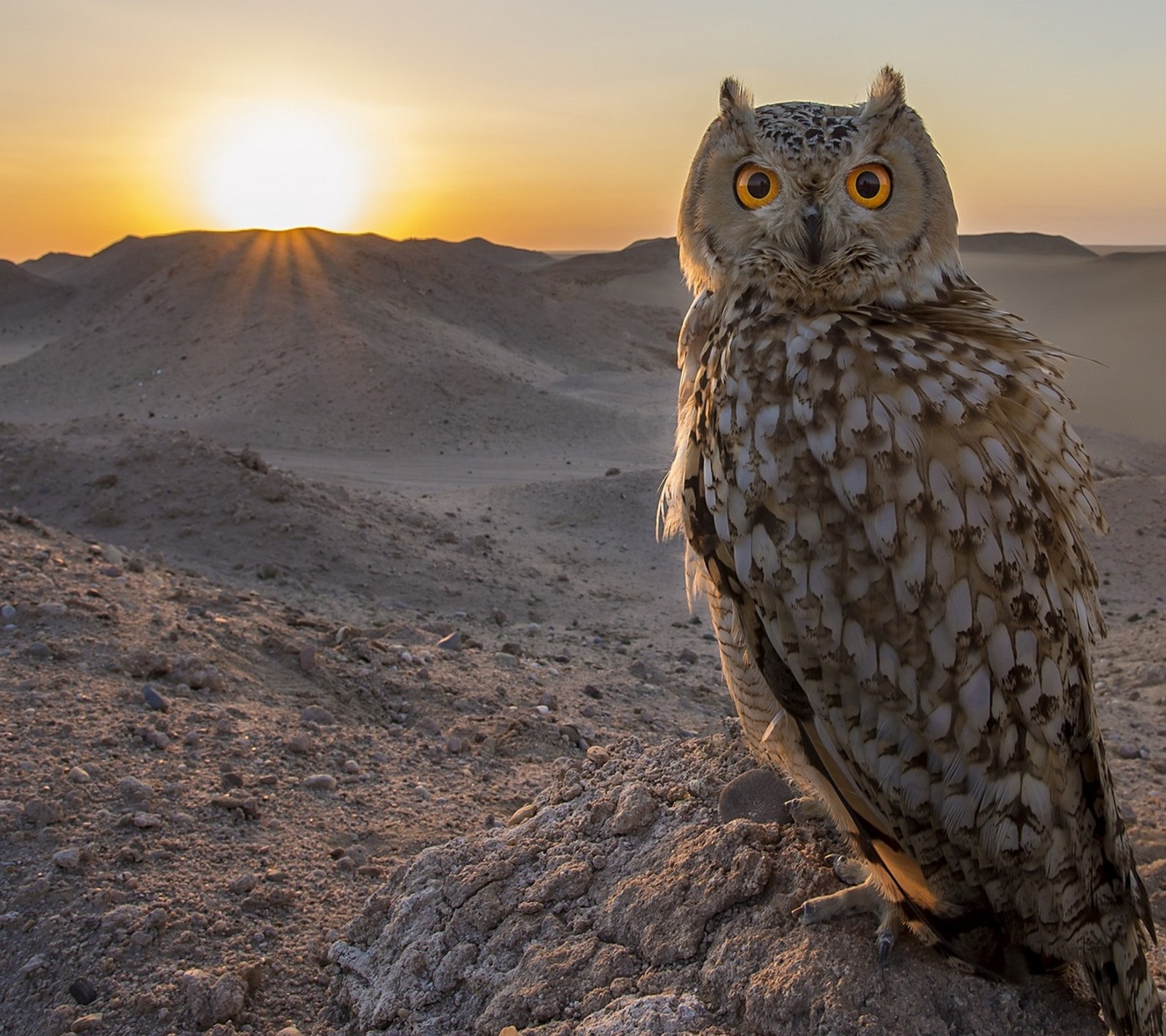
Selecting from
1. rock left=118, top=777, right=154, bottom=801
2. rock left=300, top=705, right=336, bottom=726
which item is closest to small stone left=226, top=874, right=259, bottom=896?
rock left=118, top=777, right=154, bottom=801

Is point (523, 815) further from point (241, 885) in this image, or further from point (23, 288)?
point (23, 288)

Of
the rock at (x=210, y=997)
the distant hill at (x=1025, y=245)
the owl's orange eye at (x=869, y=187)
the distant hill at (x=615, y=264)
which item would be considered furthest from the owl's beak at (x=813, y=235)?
the distant hill at (x=1025, y=245)

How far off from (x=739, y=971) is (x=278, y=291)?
26.6 metres

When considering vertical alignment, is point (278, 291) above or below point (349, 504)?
above

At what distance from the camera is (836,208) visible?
9.09ft

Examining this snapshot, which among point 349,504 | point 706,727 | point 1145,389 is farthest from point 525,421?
point 1145,389

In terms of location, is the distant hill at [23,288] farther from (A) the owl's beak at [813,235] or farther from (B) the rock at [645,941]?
(A) the owl's beak at [813,235]

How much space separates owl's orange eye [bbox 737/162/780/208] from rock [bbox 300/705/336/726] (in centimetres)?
359

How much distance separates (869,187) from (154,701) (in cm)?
396

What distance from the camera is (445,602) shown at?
9.14 metres

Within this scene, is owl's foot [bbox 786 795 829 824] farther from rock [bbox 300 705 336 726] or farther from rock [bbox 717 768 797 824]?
rock [bbox 300 705 336 726]

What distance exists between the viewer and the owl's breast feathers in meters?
2.38

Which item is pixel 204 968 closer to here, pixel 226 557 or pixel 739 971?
pixel 739 971

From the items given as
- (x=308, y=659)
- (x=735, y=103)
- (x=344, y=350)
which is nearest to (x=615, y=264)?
(x=344, y=350)
